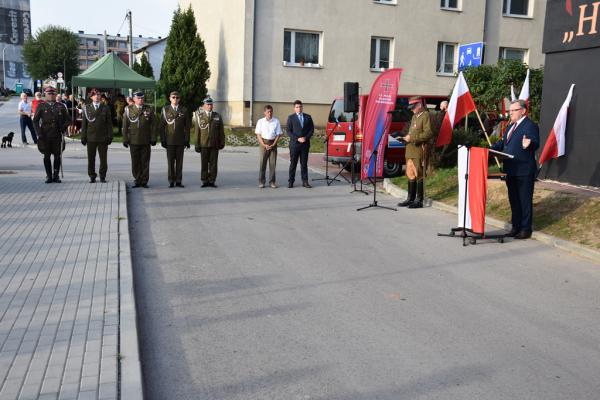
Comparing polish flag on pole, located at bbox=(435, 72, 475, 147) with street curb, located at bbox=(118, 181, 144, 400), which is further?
polish flag on pole, located at bbox=(435, 72, 475, 147)

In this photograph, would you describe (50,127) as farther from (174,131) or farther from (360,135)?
(360,135)

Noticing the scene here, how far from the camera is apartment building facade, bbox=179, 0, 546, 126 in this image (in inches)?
1068

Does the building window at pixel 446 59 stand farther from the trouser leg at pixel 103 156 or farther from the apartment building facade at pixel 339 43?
the trouser leg at pixel 103 156

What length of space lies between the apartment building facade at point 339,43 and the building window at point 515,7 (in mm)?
50

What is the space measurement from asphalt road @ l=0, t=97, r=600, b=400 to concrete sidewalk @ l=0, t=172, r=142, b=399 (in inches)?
9.4

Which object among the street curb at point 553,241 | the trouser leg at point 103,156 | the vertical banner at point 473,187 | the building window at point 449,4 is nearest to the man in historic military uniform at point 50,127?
the trouser leg at point 103,156

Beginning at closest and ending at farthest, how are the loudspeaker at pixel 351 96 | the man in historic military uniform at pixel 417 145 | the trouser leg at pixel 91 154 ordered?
the man in historic military uniform at pixel 417 145 → the trouser leg at pixel 91 154 → the loudspeaker at pixel 351 96

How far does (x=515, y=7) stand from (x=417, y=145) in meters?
23.5

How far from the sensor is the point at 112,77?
25281 mm

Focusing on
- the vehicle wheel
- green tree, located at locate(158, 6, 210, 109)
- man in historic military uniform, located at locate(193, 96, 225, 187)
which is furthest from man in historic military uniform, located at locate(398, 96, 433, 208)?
green tree, located at locate(158, 6, 210, 109)

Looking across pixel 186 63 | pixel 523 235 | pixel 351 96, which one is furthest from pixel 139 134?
pixel 186 63

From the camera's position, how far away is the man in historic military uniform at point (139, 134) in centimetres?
1287

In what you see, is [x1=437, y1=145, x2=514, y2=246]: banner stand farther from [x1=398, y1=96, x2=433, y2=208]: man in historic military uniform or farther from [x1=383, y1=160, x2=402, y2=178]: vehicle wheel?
[x1=383, y1=160, x2=402, y2=178]: vehicle wheel

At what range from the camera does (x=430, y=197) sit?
1245 cm
